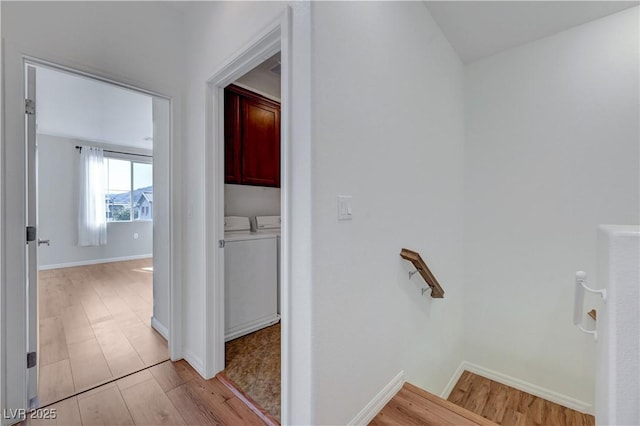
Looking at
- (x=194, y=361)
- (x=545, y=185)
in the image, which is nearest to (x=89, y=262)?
(x=194, y=361)

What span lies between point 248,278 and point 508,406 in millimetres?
2525

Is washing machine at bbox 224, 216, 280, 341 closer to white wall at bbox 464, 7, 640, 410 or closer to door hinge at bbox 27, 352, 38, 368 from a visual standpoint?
door hinge at bbox 27, 352, 38, 368

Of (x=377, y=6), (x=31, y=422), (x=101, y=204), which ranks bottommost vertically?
(x=31, y=422)

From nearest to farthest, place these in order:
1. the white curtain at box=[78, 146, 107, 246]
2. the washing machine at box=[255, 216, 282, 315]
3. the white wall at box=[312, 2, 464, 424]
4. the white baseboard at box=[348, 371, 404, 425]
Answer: the white wall at box=[312, 2, 464, 424] → the white baseboard at box=[348, 371, 404, 425] → the washing machine at box=[255, 216, 282, 315] → the white curtain at box=[78, 146, 107, 246]

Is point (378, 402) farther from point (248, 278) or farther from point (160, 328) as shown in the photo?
point (160, 328)

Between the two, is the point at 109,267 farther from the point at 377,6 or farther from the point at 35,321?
the point at 377,6

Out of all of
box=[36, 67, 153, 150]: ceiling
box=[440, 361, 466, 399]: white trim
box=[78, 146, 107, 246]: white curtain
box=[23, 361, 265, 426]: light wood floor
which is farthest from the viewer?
box=[78, 146, 107, 246]: white curtain

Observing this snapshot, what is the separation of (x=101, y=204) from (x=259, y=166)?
5.09m

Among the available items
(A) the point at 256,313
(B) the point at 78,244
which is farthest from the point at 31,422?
(B) the point at 78,244

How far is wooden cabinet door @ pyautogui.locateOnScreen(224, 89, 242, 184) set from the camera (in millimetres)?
2480

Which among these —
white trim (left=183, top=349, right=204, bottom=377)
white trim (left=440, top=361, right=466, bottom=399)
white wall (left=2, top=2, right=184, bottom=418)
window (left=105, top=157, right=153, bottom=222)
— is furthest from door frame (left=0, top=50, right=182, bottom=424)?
window (left=105, top=157, right=153, bottom=222)

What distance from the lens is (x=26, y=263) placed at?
1.55 meters

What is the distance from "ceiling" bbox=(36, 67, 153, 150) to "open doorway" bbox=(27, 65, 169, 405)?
0.02 meters

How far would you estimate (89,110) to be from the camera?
410 cm
